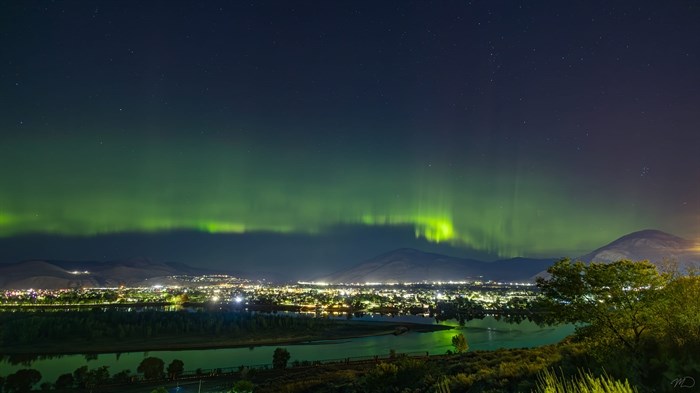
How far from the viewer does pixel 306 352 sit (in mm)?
81062

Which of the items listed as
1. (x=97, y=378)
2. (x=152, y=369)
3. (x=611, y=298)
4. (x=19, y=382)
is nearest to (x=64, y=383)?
(x=97, y=378)

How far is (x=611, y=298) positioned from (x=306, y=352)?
68925mm

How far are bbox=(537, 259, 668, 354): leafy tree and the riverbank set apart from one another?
8184cm

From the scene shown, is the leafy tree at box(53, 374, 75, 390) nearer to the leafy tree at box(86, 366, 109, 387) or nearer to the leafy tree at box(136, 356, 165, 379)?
the leafy tree at box(86, 366, 109, 387)

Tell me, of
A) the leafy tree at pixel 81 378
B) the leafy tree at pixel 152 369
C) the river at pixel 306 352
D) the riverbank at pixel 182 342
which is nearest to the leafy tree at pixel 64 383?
the leafy tree at pixel 81 378

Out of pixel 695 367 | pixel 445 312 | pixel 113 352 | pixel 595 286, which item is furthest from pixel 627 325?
pixel 445 312

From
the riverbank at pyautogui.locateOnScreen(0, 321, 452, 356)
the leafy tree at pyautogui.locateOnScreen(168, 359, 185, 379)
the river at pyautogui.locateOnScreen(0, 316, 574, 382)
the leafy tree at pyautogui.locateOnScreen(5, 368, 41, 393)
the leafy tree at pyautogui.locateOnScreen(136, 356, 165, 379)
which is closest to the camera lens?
the leafy tree at pyautogui.locateOnScreen(5, 368, 41, 393)

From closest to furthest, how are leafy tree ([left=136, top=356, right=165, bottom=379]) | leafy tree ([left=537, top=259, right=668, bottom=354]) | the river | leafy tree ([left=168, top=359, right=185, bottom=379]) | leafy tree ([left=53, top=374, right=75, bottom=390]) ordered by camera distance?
leafy tree ([left=537, top=259, right=668, bottom=354])
leafy tree ([left=53, top=374, right=75, bottom=390])
leafy tree ([left=168, top=359, right=185, bottom=379])
leafy tree ([left=136, top=356, right=165, bottom=379])
the river

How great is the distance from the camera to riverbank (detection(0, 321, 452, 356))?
284 feet

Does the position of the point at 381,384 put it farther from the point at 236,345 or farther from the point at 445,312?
the point at 445,312

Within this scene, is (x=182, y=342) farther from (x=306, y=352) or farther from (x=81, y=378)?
(x=81, y=378)

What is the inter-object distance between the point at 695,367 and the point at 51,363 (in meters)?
91.6

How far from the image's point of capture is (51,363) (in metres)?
74.2

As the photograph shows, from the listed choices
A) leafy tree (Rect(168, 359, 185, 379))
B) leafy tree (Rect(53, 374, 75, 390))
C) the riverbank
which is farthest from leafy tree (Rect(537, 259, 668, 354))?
the riverbank
